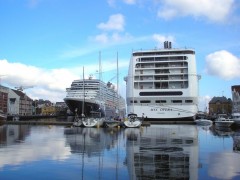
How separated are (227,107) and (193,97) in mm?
108435

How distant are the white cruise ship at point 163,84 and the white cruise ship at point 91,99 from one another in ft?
78.5

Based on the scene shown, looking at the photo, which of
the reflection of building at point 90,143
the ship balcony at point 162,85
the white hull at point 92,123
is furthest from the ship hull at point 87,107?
the reflection of building at point 90,143

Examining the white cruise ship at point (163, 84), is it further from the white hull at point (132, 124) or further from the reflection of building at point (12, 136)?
the reflection of building at point (12, 136)

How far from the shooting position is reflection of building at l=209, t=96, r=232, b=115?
17215 centimetres

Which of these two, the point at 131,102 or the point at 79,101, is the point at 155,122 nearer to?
the point at 131,102

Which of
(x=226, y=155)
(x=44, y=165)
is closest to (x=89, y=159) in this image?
(x=44, y=165)

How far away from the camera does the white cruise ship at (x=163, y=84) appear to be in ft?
232

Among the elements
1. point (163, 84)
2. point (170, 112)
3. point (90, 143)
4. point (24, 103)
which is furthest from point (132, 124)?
point (24, 103)

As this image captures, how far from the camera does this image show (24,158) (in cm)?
1817

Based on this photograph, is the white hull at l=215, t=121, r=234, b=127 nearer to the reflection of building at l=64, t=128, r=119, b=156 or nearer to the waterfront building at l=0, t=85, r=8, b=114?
the reflection of building at l=64, t=128, r=119, b=156

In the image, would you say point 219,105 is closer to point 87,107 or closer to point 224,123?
point 87,107

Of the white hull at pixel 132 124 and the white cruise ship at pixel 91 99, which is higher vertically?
the white cruise ship at pixel 91 99

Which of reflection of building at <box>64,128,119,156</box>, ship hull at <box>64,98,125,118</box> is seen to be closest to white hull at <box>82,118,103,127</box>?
reflection of building at <box>64,128,119,156</box>

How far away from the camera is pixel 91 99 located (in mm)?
102500
